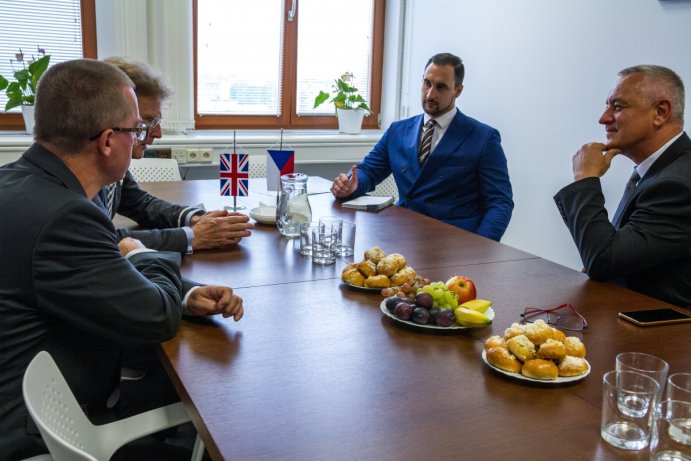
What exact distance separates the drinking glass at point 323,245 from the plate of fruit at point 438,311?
522 mm

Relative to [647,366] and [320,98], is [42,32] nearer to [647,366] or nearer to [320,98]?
[320,98]

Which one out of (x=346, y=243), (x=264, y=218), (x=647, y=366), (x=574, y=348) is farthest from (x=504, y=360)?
(x=264, y=218)

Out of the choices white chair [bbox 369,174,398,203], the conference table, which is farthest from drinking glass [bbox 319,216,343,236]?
white chair [bbox 369,174,398,203]

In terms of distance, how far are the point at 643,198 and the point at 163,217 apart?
164 cm

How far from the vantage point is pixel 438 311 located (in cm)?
158

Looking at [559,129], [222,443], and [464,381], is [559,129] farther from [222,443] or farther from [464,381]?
[222,443]

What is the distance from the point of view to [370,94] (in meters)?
5.54

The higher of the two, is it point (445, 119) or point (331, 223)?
point (445, 119)

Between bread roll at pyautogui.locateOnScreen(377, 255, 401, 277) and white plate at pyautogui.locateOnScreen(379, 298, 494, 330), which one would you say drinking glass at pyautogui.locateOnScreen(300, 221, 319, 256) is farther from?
white plate at pyautogui.locateOnScreen(379, 298, 494, 330)

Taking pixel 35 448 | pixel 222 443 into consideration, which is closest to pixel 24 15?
pixel 35 448

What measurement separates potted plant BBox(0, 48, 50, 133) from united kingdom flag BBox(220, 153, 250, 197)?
1868 mm

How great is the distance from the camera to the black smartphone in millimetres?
1684

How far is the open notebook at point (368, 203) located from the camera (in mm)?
3016

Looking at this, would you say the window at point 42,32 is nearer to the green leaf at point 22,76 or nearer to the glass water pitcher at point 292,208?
the green leaf at point 22,76
